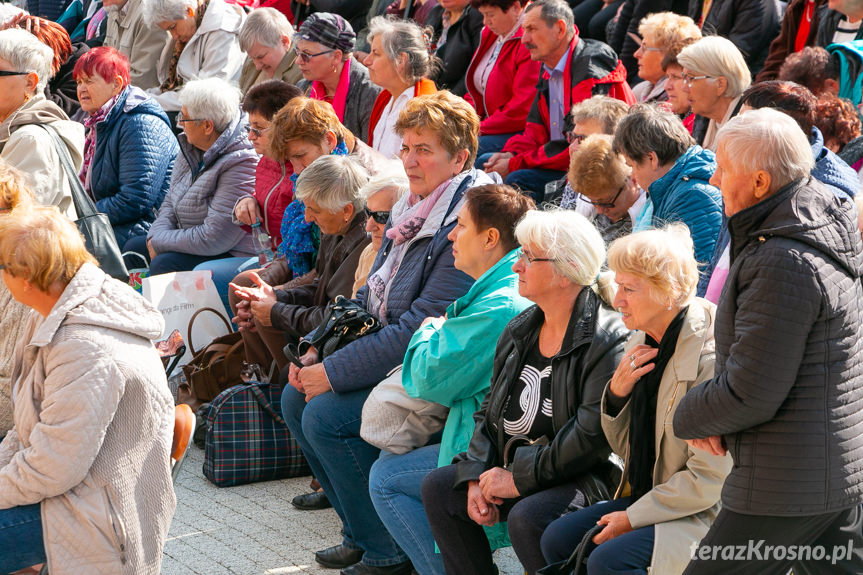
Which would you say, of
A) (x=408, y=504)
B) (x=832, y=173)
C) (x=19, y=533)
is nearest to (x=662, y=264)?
(x=832, y=173)

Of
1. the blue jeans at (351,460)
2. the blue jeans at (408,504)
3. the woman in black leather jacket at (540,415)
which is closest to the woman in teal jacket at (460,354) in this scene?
the blue jeans at (408,504)

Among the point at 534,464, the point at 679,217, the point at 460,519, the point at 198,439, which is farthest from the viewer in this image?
the point at 198,439

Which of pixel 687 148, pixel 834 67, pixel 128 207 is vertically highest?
pixel 834 67

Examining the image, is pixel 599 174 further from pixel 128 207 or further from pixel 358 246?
pixel 128 207

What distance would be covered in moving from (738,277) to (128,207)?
202 inches

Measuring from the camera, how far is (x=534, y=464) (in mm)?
3133

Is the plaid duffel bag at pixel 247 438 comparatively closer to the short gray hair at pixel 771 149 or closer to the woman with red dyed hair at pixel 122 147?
the woman with red dyed hair at pixel 122 147

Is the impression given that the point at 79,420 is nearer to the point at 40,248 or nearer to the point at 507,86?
the point at 40,248

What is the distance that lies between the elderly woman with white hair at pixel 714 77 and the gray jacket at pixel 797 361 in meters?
2.60

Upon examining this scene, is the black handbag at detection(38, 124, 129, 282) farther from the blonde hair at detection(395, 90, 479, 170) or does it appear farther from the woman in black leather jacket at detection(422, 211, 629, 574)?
the woman in black leather jacket at detection(422, 211, 629, 574)

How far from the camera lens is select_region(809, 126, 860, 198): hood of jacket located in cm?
356

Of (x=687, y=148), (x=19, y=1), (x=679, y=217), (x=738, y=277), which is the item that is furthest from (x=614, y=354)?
(x=19, y=1)

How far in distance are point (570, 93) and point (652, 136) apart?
196cm

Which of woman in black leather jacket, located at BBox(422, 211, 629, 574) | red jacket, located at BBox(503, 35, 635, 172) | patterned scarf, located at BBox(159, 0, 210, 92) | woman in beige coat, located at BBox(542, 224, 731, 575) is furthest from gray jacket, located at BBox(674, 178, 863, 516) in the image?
patterned scarf, located at BBox(159, 0, 210, 92)
